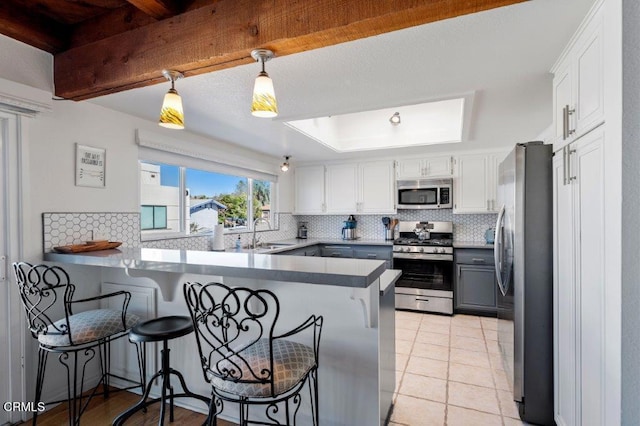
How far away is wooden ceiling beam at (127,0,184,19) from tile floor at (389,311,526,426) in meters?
2.67

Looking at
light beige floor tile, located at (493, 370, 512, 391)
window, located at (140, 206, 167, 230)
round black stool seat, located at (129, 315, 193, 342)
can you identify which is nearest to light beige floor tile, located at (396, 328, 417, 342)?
light beige floor tile, located at (493, 370, 512, 391)

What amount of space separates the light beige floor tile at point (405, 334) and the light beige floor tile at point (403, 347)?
83mm

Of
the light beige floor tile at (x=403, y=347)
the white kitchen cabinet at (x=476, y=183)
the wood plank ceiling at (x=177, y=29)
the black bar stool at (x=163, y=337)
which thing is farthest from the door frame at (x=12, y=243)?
the white kitchen cabinet at (x=476, y=183)

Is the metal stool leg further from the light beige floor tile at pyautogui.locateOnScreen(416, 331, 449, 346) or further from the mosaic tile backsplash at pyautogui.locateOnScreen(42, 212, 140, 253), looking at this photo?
the light beige floor tile at pyautogui.locateOnScreen(416, 331, 449, 346)

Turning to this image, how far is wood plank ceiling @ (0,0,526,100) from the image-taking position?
1293 mm

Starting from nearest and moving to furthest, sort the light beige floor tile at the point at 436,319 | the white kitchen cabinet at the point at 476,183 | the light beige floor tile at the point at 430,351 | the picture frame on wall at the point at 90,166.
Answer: the picture frame on wall at the point at 90,166
the light beige floor tile at the point at 430,351
the light beige floor tile at the point at 436,319
the white kitchen cabinet at the point at 476,183

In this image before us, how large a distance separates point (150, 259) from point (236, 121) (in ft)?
4.92

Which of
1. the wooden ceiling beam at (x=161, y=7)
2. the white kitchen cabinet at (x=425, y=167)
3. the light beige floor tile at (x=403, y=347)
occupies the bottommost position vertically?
the light beige floor tile at (x=403, y=347)

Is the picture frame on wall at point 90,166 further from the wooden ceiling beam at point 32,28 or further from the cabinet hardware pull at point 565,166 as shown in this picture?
the cabinet hardware pull at point 565,166

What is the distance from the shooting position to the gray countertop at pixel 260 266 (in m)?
1.41

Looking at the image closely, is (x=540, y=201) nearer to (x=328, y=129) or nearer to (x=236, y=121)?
(x=236, y=121)

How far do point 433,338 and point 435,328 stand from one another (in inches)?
12.1

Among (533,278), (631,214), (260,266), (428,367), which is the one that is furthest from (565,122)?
(428,367)

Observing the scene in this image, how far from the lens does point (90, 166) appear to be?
236cm
